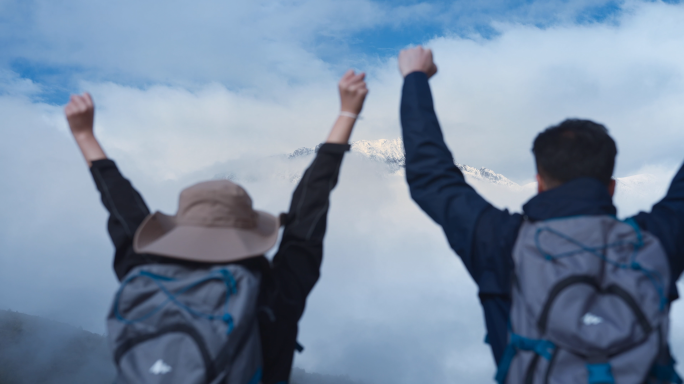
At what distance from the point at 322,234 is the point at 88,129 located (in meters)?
2.19

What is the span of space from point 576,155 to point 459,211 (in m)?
0.86

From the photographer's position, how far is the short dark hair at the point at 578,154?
3.56 metres

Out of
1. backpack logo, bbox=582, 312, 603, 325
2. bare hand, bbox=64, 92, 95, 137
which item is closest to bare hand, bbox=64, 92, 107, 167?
bare hand, bbox=64, 92, 95, 137

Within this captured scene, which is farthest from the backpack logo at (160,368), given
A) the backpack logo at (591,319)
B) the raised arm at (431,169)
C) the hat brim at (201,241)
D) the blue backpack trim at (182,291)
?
the backpack logo at (591,319)

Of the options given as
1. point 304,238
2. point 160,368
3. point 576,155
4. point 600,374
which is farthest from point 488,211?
point 160,368

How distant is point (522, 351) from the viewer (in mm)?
3150

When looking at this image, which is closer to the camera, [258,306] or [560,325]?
[560,325]

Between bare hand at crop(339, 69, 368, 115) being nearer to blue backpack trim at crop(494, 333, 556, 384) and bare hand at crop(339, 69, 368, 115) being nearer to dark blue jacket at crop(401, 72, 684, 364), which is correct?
dark blue jacket at crop(401, 72, 684, 364)

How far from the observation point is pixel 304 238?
12.8ft

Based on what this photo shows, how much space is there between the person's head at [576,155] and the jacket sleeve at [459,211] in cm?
42

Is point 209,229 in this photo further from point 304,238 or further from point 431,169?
point 431,169

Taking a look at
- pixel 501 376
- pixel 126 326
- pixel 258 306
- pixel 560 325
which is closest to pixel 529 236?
pixel 560 325

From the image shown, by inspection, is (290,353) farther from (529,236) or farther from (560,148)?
(560,148)

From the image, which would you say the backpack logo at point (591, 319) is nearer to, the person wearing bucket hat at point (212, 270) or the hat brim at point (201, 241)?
the person wearing bucket hat at point (212, 270)
